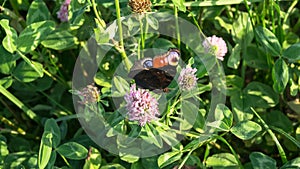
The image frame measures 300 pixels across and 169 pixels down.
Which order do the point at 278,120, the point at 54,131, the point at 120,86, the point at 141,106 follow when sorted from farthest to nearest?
the point at 278,120 < the point at 54,131 < the point at 120,86 < the point at 141,106

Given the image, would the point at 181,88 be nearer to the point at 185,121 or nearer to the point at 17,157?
the point at 185,121

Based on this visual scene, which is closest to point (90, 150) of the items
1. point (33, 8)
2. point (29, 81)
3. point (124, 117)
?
point (124, 117)

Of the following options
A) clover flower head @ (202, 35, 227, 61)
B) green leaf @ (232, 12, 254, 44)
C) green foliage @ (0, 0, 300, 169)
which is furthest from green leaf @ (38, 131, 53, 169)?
green leaf @ (232, 12, 254, 44)

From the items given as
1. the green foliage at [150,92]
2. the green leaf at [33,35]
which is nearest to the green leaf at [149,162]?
the green foliage at [150,92]

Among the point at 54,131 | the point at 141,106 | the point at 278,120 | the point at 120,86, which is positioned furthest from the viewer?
the point at 278,120

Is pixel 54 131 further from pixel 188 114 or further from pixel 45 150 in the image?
pixel 188 114

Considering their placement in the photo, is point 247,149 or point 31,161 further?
point 247,149

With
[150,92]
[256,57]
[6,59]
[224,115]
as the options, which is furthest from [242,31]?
[6,59]
